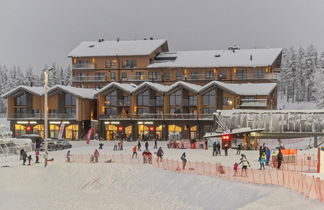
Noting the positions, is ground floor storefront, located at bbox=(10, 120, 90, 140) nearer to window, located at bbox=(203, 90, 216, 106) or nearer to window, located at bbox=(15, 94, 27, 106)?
window, located at bbox=(15, 94, 27, 106)

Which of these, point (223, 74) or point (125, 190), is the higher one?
point (223, 74)

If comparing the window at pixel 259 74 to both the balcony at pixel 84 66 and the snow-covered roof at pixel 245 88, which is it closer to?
the snow-covered roof at pixel 245 88

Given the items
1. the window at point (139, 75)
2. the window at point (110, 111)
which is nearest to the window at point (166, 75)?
the window at point (139, 75)

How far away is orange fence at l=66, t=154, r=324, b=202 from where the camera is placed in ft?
77.8

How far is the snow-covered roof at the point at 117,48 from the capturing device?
84.9m

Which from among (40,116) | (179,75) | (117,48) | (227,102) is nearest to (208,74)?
(179,75)

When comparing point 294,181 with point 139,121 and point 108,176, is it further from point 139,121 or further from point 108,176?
point 139,121

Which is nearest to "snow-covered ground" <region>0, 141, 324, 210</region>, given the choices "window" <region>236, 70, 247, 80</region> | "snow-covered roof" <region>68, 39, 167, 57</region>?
"window" <region>236, 70, 247, 80</region>

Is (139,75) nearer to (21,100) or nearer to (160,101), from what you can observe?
(160,101)

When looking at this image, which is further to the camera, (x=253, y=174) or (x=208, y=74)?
(x=208, y=74)

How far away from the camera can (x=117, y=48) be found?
8731 cm

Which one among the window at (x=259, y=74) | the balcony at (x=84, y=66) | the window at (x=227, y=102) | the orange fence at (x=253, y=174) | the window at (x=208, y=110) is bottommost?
the orange fence at (x=253, y=174)

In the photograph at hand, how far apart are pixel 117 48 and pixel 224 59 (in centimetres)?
2085

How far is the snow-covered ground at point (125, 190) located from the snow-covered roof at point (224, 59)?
41.0 meters
